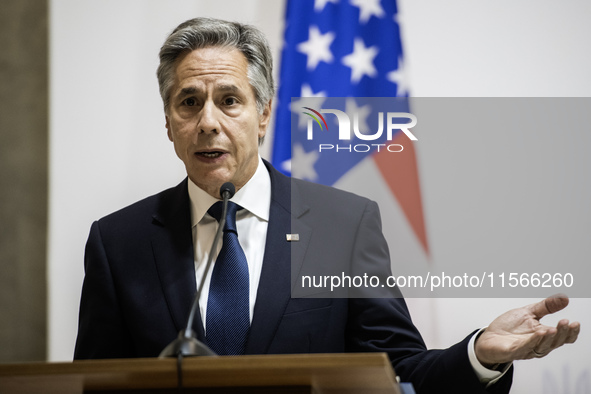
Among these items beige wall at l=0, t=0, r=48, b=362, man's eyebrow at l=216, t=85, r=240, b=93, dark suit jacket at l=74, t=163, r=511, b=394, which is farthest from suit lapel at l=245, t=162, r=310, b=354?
beige wall at l=0, t=0, r=48, b=362

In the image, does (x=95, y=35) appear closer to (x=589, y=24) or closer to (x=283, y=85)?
Result: (x=283, y=85)

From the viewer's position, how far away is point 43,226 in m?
3.01

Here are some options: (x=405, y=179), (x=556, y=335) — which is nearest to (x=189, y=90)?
(x=405, y=179)

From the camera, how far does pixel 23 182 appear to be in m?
3.04

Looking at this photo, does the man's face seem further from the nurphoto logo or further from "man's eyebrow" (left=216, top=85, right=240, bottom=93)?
the nurphoto logo

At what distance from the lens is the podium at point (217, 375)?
3.90ft

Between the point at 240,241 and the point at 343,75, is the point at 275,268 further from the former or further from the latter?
the point at 343,75

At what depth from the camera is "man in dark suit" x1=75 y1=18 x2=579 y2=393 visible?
2.15m

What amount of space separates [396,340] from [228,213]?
0.67 metres

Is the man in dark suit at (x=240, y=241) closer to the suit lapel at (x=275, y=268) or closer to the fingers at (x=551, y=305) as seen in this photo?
the suit lapel at (x=275, y=268)

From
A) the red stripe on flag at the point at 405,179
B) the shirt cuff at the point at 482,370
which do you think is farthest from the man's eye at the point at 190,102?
the shirt cuff at the point at 482,370

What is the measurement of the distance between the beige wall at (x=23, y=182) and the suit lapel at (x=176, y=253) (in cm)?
86

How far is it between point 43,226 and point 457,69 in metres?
1.88

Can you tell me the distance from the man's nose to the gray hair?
0.19 m
